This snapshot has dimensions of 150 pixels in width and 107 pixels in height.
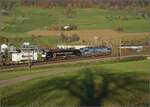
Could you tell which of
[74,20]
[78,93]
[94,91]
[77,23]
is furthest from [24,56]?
[77,23]

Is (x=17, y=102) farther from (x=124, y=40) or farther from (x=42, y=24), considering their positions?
(x=42, y=24)

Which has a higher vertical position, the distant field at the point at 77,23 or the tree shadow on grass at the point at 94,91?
the distant field at the point at 77,23

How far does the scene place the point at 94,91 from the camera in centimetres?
1246

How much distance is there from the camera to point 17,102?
34.9 ft

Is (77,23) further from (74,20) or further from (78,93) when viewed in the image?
(78,93)

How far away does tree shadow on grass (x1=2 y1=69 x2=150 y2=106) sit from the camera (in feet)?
36.0

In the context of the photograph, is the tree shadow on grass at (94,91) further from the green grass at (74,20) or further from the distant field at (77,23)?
the green grass at (74,20)

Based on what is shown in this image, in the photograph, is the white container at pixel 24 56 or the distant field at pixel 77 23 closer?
the white container at pixel 24 56

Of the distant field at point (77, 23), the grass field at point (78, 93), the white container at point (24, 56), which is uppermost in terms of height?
the distant field at point (77, 23)

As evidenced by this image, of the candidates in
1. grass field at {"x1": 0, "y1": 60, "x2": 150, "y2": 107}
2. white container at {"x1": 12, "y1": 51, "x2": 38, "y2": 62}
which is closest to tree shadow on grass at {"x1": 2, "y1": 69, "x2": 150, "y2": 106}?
grass field at {"x1": 0, "y1": 60, "x2": 150, "y2": 107}

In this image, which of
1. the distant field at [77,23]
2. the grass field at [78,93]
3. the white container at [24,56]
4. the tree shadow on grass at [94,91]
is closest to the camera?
the grass field at [78,93]

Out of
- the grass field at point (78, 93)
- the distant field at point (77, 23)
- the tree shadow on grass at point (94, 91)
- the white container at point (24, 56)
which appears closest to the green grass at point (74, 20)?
the distant field at point (77, 23)

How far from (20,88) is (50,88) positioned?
1.02 meters

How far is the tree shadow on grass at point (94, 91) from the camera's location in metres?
11.0
